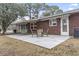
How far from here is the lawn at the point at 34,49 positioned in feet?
14.4

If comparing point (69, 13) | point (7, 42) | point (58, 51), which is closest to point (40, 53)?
point (58, 51)

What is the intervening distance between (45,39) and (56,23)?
418 mm

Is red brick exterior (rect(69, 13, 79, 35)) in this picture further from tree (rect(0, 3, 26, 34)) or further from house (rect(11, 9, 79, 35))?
tree (rect(0, 3, 26, 34))

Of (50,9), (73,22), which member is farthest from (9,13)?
(73,22)

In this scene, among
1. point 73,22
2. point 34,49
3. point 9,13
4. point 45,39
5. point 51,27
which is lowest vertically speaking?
point 34,49

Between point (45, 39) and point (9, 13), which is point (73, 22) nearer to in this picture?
point (45, 39)

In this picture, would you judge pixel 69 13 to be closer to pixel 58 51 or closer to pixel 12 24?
pixel 58 51

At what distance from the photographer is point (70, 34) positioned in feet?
14.7

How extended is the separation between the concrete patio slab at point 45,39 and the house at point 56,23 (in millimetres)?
123

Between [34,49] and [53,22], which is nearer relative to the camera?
[34,49]

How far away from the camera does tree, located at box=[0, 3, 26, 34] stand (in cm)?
449

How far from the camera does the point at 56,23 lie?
4.62m

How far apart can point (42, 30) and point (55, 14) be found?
0.42m

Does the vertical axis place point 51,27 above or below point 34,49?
above
